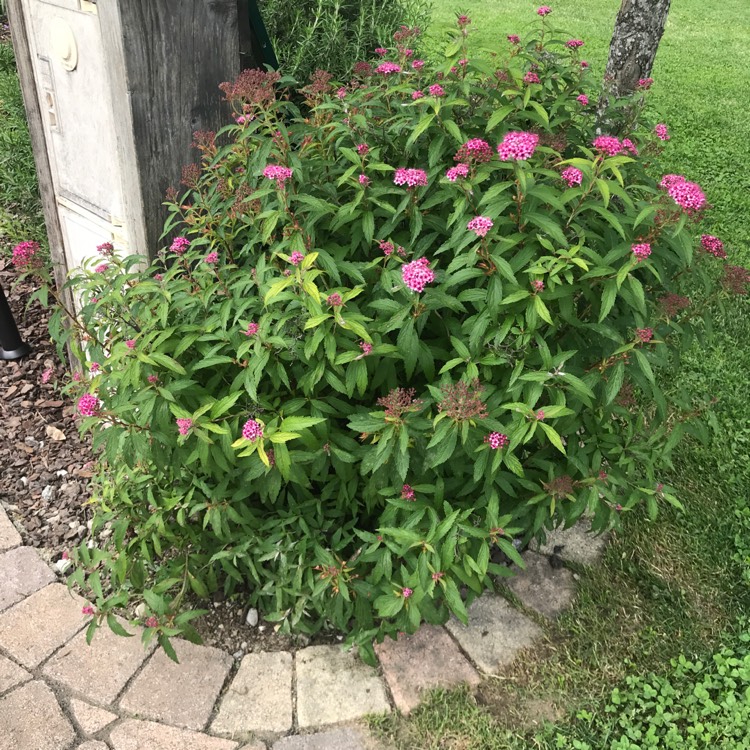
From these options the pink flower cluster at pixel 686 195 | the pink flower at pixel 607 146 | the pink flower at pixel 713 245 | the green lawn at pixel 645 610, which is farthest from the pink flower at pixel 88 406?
the pink flower at pixel 713 245

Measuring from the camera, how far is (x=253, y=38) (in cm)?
328

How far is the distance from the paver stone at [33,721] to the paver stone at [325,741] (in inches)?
26.4

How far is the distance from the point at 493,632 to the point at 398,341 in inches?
47.7

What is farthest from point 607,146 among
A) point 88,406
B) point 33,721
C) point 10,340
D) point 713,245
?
point 10,340

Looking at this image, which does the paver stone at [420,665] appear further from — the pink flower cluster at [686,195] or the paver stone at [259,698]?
the pink flower cluster at [686,195]

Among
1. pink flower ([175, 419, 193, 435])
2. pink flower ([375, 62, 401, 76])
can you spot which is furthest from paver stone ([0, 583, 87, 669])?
pink flower ([375, 62, 401, 76])

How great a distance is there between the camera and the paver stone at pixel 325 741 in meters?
2.32

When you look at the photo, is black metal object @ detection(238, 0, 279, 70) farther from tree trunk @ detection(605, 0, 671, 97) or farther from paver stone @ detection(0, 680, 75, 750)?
paver stone @ detection(0, 680, 75, 750)

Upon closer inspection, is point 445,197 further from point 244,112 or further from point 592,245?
point 244,112

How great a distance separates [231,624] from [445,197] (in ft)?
5.58

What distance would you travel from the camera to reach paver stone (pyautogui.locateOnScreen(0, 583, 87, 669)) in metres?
2.58

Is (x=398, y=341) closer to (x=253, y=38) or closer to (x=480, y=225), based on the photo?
(x=480, y=225)

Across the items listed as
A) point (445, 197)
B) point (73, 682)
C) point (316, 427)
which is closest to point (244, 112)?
point (445, 197)

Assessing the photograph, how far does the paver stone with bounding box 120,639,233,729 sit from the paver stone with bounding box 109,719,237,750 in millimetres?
29
